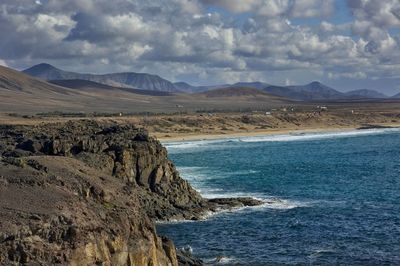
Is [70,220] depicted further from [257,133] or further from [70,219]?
[257,133]

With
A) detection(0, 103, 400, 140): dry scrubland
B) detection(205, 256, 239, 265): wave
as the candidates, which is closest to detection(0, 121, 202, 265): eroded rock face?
detection(205, 256, 239, 265): wave

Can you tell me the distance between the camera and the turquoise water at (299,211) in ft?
119

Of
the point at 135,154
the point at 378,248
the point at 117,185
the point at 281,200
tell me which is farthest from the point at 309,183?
the point at 117,185

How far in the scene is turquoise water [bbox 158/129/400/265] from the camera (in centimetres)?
3616

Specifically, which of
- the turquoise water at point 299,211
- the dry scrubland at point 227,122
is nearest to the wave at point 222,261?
the turquoise water at point 299,211

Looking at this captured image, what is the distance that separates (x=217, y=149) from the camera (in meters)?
108

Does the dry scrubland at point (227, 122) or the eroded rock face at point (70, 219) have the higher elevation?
the eroded rock face at point (70, 219)

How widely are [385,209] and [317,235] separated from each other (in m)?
11.1

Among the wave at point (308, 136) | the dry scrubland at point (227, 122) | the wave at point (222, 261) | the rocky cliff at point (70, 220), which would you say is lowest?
the wave at point (308, 136)

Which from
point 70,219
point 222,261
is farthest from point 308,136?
point 70,219

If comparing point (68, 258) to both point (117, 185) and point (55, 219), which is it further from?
point (117, 185)

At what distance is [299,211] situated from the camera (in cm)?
4822

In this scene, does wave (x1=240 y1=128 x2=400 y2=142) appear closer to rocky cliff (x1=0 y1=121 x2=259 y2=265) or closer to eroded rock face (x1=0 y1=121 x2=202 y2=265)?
rocky cliff (x1=0 y1=121 x2=259 y2=265)

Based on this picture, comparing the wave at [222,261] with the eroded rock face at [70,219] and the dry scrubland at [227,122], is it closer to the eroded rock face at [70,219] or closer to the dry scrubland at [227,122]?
the eroded rock face at [70,219]
